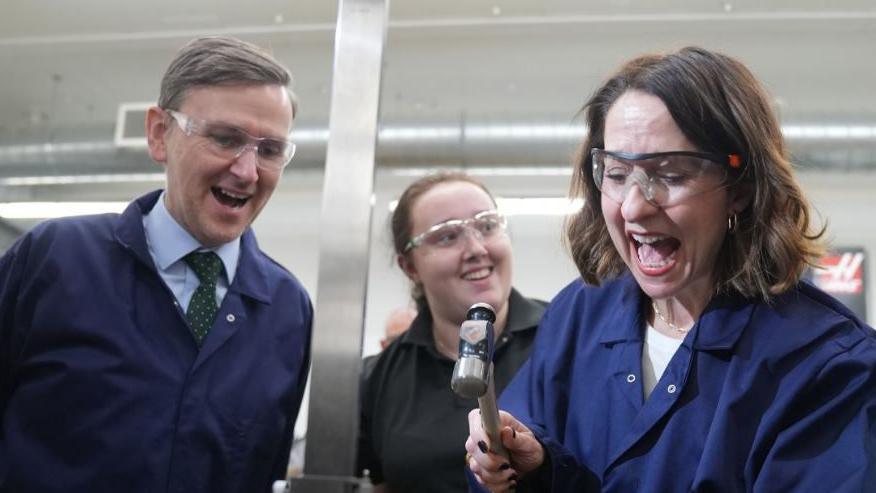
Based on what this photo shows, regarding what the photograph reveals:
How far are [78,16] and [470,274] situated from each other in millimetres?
4333

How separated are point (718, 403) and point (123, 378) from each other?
101cm

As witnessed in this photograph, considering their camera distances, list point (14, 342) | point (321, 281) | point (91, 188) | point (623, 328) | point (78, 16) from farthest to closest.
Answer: point (91, 188) → point (78, 16) → point (14, 342) → point (623, 328) → point (321, 281)

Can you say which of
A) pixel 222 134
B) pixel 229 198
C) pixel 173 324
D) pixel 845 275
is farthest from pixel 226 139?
pixel 845 275

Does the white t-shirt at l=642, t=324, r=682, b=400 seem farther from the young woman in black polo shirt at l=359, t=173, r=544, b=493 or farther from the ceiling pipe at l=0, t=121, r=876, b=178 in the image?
the ceiling pipe at l=0, t=121, r=876, b=178

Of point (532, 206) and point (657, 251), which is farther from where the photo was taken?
point (532, 206)

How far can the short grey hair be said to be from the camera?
1639 millimetres

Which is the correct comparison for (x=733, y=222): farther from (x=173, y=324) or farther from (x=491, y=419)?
(x=173, y=324)

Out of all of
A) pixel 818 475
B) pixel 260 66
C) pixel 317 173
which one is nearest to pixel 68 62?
pixel 317 173

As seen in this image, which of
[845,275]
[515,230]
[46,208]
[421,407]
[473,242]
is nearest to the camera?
[421,407]

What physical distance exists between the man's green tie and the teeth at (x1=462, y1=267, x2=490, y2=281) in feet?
2.04

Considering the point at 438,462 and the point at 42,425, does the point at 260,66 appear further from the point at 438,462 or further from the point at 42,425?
the point at 438,462

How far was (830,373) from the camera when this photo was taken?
1.13 metres

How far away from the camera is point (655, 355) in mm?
1359

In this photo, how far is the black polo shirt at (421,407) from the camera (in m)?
1.80
